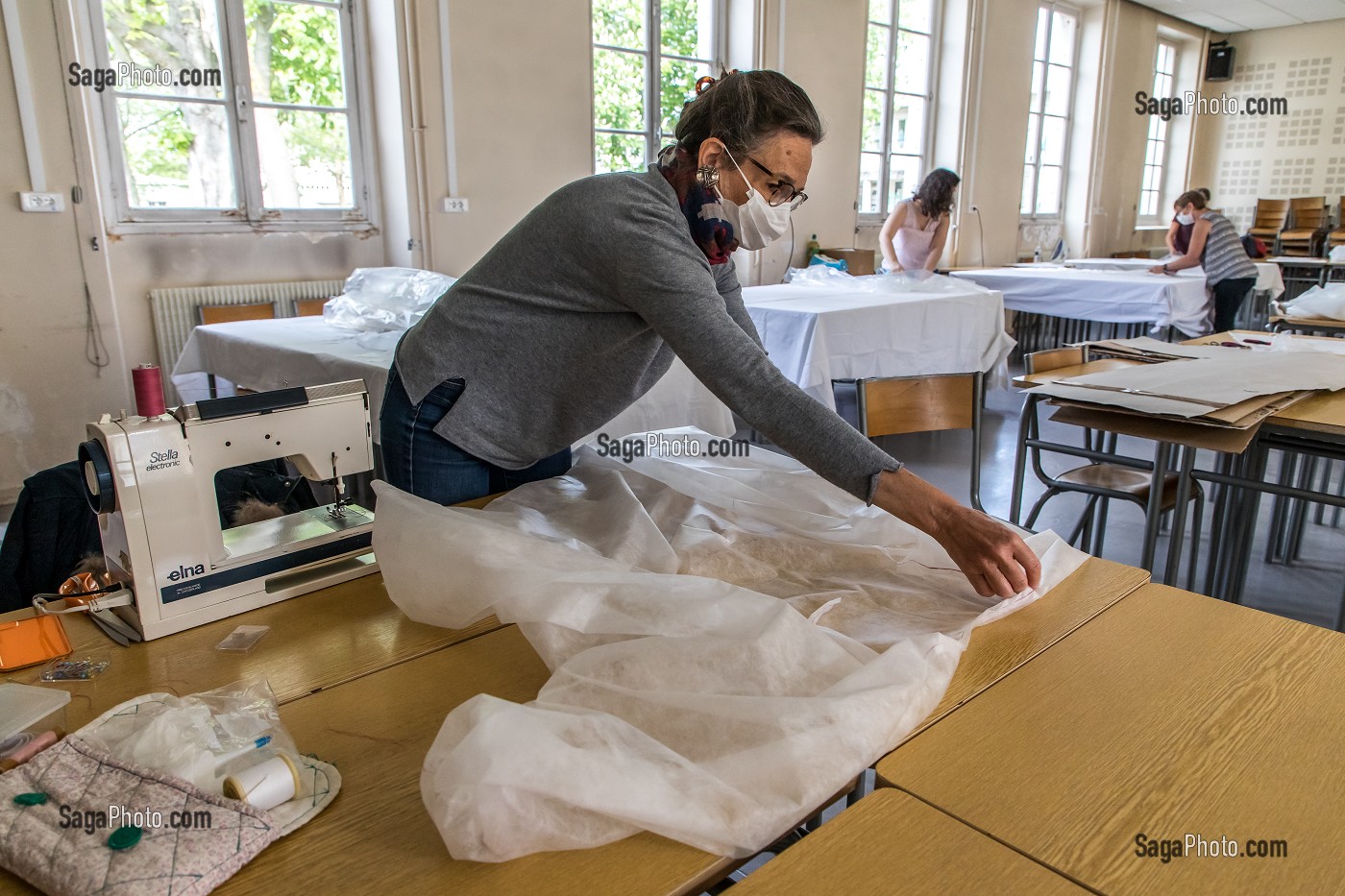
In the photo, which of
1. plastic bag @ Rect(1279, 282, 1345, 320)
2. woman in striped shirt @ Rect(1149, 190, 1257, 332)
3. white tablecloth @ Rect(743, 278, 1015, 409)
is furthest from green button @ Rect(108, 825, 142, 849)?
woman in striped shirt @ Rect(1149, 190, 1257, 332)

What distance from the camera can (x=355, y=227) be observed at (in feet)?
14.7

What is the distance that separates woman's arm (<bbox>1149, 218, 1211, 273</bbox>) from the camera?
5.36 m

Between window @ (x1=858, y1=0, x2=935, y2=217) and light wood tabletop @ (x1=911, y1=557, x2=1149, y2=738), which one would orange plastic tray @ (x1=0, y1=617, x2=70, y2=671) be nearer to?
light wood tabletop @ (x1=911, y1=557, x2=1149, y2=738)

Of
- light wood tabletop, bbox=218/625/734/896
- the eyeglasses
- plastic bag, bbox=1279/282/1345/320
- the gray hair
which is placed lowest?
light wood tabletop, bbox=218/625/734/896

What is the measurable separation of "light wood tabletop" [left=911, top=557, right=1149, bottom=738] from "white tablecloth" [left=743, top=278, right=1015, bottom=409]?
221 cm

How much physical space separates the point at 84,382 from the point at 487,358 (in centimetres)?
336

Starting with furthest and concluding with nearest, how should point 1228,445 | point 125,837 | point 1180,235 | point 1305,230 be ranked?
1. point 1305,230
2. point 1180,235
3. point 1228,445
4. point 125,837

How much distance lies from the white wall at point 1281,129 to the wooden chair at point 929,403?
32.8 feet

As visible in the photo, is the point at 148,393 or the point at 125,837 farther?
the point at 148,393

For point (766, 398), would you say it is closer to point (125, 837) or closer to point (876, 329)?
point (125, 837)

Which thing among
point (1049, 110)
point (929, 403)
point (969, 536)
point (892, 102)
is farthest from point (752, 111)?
point (1049, 110)

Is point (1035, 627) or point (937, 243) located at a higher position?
point (937, 243)

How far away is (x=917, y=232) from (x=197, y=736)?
16.7ft

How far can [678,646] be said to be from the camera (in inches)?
30.2
